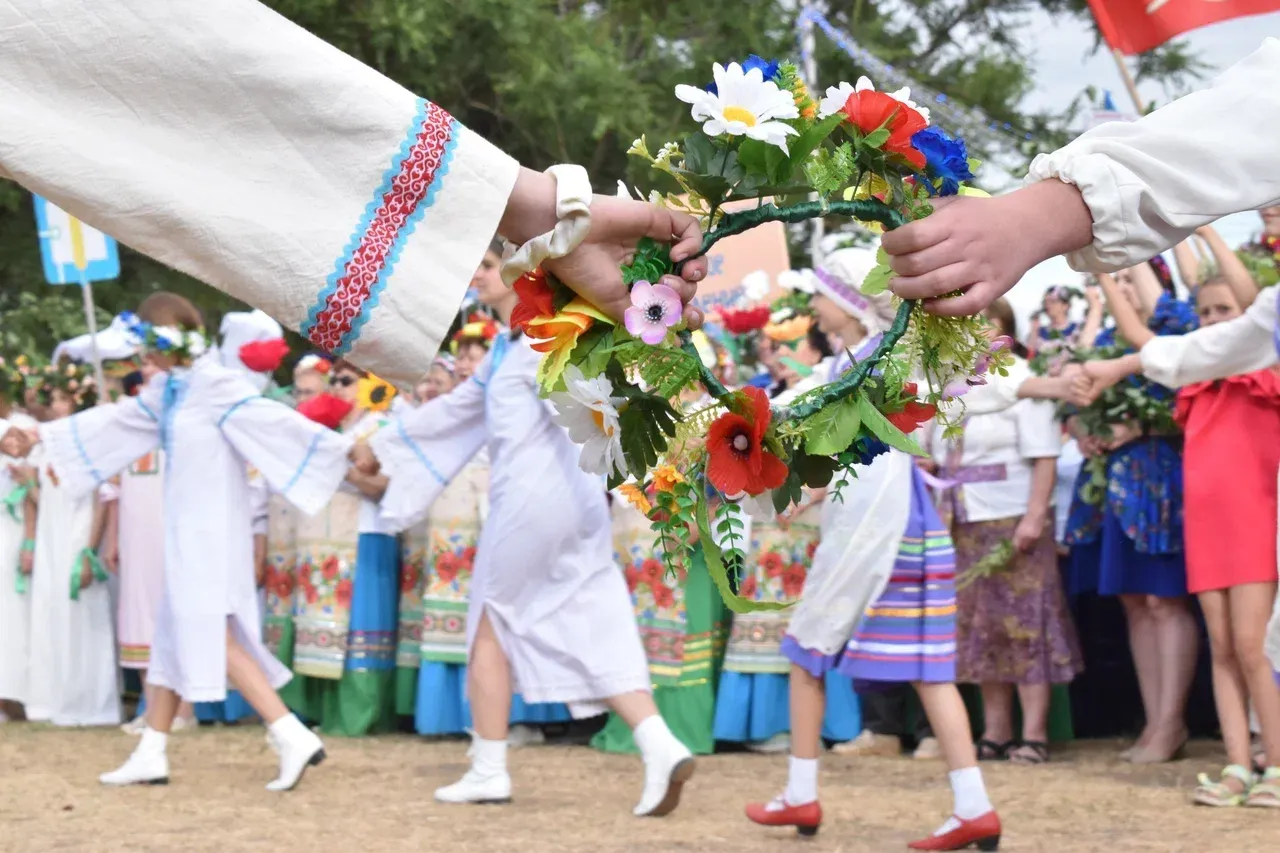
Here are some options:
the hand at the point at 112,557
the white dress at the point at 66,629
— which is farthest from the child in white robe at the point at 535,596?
the white dress at the point at 66,629

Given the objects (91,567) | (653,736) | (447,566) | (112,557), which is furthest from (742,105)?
(91,567)

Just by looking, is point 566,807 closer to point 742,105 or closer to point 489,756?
point 489,756

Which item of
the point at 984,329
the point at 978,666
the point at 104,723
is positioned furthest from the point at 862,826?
the point at 104,723

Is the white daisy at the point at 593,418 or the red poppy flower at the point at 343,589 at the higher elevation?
the red poppy flower at the point at 343,589

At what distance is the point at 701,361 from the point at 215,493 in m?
5.27

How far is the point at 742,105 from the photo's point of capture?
6.76 ft

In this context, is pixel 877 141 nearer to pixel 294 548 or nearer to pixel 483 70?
pixel 294 548

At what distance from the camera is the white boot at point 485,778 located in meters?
6.20

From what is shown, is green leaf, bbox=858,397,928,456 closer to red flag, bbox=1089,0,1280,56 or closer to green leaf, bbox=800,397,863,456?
green leaf, bbox=800,397,863,456

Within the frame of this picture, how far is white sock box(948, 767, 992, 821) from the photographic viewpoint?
5172 mm

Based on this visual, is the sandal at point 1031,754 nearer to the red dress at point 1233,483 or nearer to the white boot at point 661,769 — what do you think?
the red dress at point 1233,483

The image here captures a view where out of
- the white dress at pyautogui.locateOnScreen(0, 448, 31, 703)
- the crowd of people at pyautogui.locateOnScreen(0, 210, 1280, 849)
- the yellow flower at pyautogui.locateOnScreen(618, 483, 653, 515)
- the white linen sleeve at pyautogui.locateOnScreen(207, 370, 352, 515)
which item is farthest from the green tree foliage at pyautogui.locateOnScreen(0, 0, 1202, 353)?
the yellow flower at pyautogui.locateOnScreen(618, 483, 653, 515)

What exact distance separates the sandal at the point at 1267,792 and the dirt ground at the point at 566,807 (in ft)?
0.26

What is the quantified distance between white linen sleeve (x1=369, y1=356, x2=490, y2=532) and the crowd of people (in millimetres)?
13
